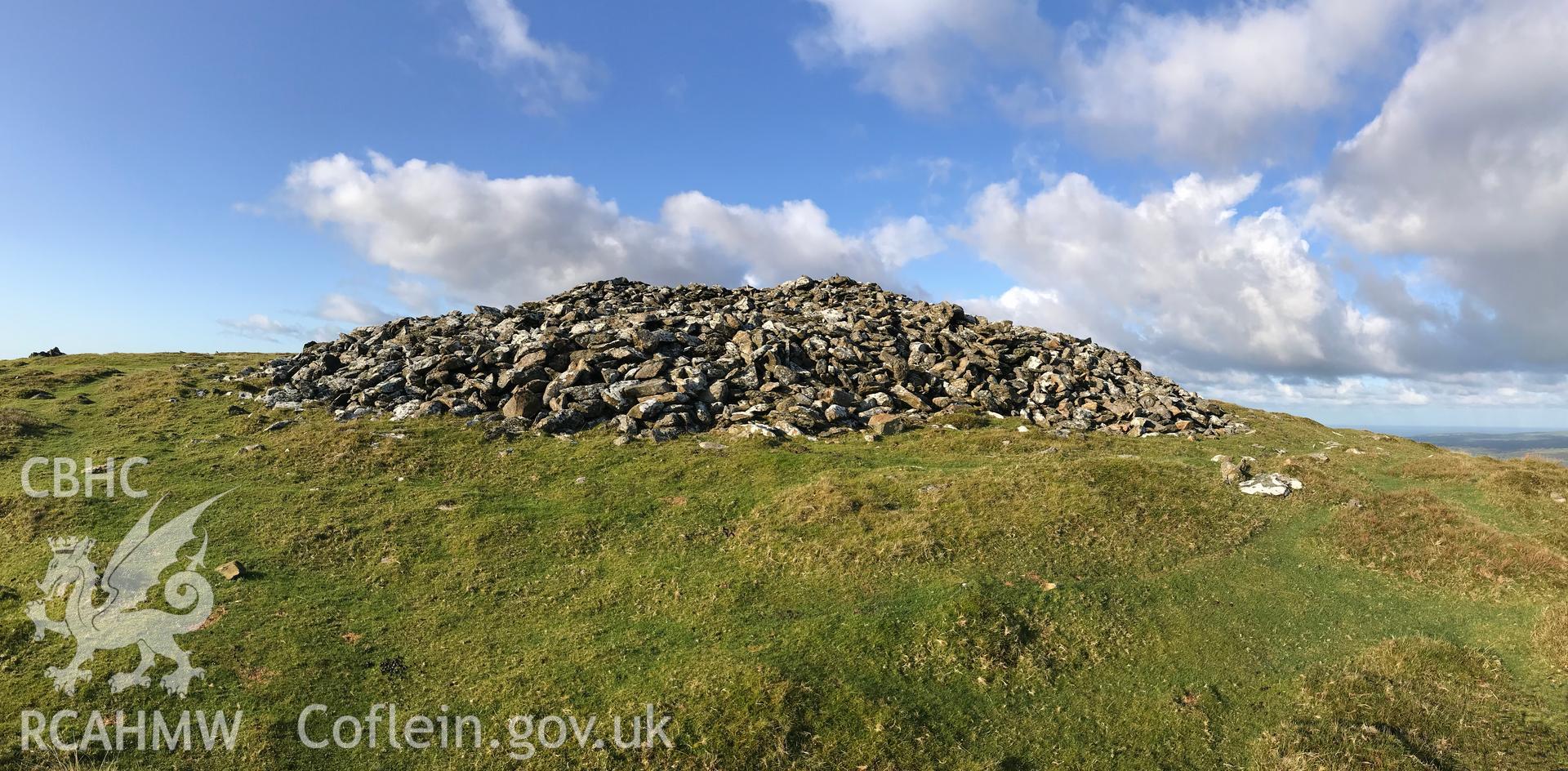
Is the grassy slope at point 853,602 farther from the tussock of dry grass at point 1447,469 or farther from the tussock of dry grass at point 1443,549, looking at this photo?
the tussock of dry grass at point 1447,469

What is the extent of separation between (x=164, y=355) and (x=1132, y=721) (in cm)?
10198

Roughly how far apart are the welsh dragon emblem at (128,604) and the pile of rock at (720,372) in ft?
65.3

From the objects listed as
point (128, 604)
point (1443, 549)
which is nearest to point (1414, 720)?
point (1443, 549)

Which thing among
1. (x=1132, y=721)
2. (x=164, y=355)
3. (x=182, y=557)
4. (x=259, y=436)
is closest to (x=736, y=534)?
(x=1132, y=721)

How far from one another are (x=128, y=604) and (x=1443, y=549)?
51.5 m

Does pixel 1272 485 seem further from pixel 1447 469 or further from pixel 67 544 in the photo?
pixel 67 544

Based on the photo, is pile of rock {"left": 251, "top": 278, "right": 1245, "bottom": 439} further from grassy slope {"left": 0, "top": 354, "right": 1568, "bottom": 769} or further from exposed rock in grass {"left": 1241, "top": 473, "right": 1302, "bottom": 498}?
Result: exposed rock in grass {"left": 1241, "top": 473, "right": 1302, "bottom": 498}

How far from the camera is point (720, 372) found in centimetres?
5378

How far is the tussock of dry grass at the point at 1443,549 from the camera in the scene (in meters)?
27.2

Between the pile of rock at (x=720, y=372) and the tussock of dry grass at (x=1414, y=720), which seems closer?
the tussock of dry grass at (x=1414, y=720)

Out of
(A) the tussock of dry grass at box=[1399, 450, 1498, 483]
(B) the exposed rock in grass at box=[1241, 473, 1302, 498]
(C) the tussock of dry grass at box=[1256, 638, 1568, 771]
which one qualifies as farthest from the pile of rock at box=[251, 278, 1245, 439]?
(C) the tussock of dry grass at box=[1256, 638, 1568, 771]

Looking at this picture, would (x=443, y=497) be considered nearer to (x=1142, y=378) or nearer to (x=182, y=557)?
(x=182, y=557)

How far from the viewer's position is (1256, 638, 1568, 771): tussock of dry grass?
686 inches

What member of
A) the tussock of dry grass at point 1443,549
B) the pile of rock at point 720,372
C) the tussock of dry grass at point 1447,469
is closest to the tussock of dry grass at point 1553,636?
the tussock of dry grass at point 1443,549
